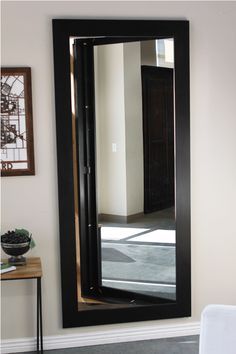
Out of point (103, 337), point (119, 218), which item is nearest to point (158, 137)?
point (119, 218)

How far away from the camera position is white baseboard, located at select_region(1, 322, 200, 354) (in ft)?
9.91

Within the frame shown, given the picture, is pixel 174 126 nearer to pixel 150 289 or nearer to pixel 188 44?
pixel 188 44

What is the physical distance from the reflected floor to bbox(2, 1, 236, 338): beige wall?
0.17 m

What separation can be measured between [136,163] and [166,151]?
0.66 feet

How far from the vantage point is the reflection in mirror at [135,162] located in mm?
2988

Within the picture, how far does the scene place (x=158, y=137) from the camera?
10.1ft

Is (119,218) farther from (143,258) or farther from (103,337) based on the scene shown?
(103,337)

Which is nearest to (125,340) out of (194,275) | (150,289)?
(150,289)

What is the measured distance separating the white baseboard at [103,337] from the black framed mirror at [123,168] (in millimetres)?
80

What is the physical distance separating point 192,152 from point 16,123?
1093 mm

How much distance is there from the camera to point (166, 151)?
3.08 m

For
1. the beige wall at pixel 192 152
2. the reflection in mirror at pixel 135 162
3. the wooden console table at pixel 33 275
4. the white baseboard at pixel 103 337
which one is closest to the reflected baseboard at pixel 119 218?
the reflection in mirror at pixel 135 162

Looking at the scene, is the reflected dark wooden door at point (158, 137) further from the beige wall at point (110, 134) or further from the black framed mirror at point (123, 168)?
the beige wall at point (110, 134)

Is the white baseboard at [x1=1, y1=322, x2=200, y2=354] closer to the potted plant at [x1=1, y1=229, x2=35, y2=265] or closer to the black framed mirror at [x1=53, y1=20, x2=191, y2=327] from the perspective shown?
the black framed mirror at [x1=53, y1=20, x2=191, y2=327]
